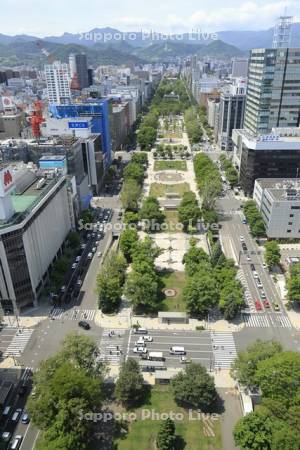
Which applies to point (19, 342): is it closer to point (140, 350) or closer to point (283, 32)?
point (140, 350)

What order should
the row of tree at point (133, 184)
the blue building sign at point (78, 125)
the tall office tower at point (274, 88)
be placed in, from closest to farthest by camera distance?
the row of tree at point (133, 184), the blue building sign at point (78, 125), the tall office tower at point (274, 88)

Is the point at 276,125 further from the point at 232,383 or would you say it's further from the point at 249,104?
the point at 232,383

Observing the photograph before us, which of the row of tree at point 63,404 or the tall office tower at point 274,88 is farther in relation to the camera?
the tall office tower at point 274,88

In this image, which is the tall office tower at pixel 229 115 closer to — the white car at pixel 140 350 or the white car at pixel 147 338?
the white car at pixel 147 338

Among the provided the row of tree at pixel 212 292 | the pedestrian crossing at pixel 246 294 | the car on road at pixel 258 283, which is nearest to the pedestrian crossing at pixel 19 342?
the row of tree at pixel 212 292

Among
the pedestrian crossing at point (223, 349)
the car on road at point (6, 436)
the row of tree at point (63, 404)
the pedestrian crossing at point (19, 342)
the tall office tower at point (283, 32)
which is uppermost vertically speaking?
the tall office tower at point (283, 32)

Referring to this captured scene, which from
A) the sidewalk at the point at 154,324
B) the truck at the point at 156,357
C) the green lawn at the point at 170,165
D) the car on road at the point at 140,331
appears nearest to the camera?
the truck at the point at 156,357

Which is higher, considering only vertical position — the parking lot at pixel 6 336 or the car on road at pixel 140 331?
the car on road at pixel 140 331
